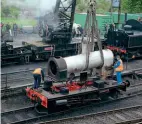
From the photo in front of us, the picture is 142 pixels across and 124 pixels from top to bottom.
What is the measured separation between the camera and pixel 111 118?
10.7 metres

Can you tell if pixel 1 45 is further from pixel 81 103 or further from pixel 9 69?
pixel 81 103

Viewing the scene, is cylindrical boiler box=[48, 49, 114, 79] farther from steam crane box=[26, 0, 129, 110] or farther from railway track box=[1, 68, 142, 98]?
railway track box=[1, 68, 142, 98]

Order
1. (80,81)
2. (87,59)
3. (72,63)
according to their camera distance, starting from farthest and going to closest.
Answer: (80,81) < (87,59) < (72,63)

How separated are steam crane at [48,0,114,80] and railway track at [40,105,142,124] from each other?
5.37 ft

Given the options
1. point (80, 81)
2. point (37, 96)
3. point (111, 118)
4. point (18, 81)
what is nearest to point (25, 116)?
point (37, 96)

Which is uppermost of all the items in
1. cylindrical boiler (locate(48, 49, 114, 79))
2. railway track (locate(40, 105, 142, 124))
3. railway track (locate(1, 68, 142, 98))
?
cylindrical boiler (locate(48, 49, 114, 79))

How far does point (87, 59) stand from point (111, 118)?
235 centimetres

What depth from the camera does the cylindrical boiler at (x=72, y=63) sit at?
11109 millimetres

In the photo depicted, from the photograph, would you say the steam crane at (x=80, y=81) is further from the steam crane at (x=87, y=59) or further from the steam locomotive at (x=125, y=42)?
the steam locomotive at (x=125, y=42)

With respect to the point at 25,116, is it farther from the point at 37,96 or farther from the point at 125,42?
the point at 125,42

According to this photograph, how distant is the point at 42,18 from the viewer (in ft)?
66.7

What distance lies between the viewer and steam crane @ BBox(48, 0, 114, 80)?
11203 millimetres

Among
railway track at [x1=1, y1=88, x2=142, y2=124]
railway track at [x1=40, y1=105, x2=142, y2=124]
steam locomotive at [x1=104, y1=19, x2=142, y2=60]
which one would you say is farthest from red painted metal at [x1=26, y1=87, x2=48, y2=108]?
steam locomotive at [x1=104, y1=19, x2=142, y2=60]

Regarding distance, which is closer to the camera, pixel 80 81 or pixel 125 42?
pixel 80 81
